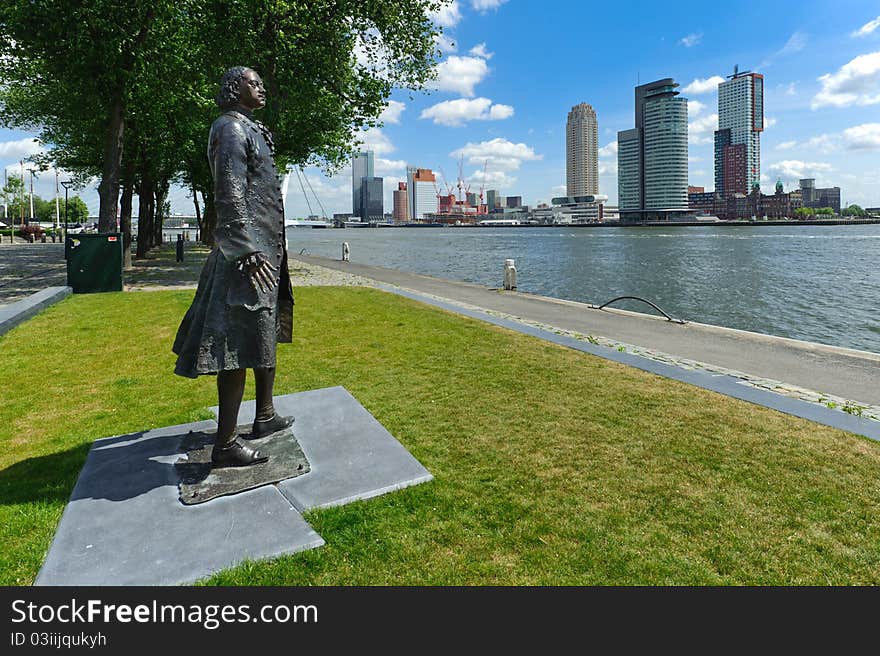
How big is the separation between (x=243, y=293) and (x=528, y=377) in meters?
4.21

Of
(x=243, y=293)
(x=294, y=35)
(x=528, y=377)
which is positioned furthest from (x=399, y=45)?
(x=243, y=293)

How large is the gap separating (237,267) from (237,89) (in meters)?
1.31

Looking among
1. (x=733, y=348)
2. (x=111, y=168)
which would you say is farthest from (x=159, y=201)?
(x=733, y=348)

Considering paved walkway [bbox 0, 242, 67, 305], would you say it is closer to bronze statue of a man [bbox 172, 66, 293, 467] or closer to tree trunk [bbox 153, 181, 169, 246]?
bronze statue of a man [bbox 172, 66, 293, 467]

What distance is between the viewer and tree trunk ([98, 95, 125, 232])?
19031mm

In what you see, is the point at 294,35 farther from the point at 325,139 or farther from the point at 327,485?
the point at 327,485

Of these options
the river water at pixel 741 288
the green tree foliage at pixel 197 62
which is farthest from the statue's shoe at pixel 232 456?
the river water at pixel 741 288

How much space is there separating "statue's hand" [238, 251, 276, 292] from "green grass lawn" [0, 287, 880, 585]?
1580 mm

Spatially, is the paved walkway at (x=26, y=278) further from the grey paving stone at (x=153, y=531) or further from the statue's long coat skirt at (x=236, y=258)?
the statue's long coat skirt at (x=236, y=258)

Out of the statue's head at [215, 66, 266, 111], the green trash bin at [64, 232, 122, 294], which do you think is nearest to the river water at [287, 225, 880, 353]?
the green trash bin at [64, 232, 122, 294]

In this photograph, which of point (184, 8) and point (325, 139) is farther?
point (325, 139)

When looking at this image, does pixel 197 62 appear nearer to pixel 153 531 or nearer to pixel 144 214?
pixel 144 214

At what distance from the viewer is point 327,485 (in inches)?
157
